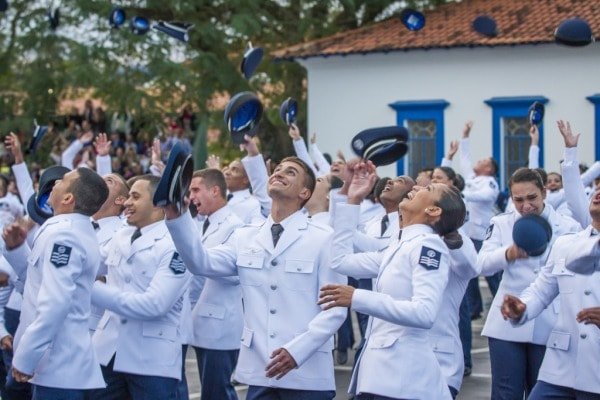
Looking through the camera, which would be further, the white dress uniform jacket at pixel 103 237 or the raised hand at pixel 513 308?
the white dress uniform jacket at pixel 103 237

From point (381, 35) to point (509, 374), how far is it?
2062 centimetres

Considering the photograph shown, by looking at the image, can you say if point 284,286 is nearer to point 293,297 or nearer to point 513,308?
point 293,297

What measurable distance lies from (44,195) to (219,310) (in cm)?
147

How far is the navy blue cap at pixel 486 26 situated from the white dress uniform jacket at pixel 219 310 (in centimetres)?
1762

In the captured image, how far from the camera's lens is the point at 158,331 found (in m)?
7.58

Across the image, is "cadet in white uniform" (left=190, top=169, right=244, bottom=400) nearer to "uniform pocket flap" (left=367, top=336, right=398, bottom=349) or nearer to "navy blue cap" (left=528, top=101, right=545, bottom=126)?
"uniform pocket flap" (left=367, top=336, right=398, bottom=349)

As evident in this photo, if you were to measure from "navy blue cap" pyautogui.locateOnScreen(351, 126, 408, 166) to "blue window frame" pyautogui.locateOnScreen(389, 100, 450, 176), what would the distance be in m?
20.3

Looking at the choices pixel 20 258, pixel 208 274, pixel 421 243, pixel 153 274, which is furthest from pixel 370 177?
pixel 20 258

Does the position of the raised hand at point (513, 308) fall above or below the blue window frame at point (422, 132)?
below

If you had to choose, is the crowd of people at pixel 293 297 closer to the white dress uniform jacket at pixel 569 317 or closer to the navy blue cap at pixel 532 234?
the white dress uniform jacket at pixel 569 317

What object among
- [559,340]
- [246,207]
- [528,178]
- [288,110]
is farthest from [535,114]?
[559,340]

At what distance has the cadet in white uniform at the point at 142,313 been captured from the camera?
7383mm

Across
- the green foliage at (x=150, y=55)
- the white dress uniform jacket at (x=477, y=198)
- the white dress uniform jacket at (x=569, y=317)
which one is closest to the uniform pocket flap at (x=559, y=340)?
the white dress uniform jacket at (x=569, y=317)

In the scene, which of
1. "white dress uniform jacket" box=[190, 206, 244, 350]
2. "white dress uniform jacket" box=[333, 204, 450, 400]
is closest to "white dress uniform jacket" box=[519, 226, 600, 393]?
"white dress uniform jacket" box=[333, 204, 450, 400]
